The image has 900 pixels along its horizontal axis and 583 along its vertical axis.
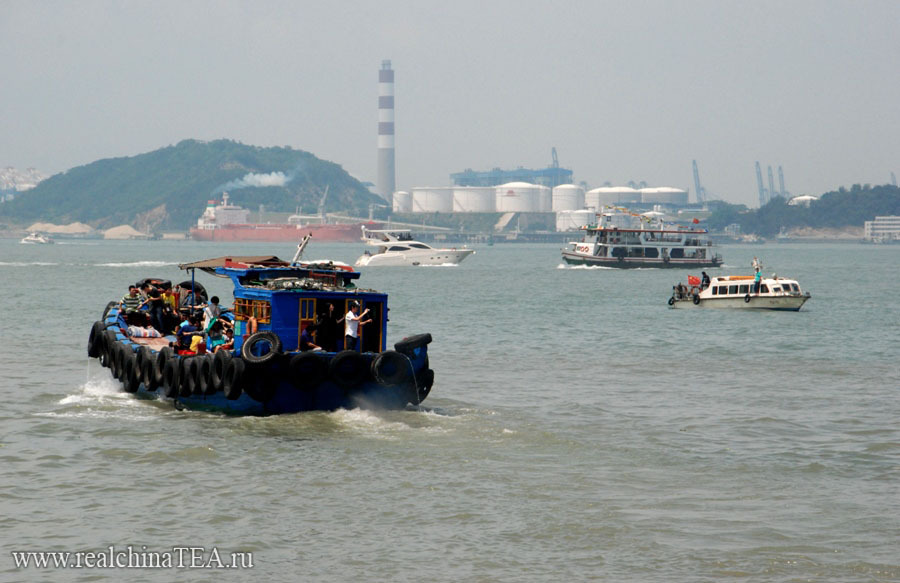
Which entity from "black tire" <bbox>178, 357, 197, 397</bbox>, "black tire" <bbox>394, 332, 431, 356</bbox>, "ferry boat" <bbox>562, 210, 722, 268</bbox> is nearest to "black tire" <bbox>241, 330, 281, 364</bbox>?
"black tire" <bbox>178, 357, 197, 397</bbox>

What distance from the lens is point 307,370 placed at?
24297mm

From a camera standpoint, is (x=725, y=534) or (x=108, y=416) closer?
(x=725, y=534)

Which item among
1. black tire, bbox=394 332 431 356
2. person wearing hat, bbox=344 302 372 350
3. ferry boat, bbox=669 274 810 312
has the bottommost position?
ferry boat, bbox=669 274 810 312

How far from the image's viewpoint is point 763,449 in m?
22.8

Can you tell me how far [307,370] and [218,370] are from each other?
1958mm

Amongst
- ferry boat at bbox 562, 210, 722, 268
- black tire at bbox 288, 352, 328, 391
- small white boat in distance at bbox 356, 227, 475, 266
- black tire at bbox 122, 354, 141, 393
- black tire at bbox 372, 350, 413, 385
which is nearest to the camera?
black tire at bbox 288, 352, 328, 391

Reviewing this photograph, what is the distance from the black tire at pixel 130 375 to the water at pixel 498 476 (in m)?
0.36

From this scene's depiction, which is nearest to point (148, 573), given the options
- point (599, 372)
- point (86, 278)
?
point (599, 372)

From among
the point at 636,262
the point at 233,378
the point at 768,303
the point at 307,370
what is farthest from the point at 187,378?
the point at 636,262

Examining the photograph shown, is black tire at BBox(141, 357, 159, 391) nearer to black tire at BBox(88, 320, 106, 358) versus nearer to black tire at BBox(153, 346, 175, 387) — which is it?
black tire at BBox(153, 346, 175, 387)

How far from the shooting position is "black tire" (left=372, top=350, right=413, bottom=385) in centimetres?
2461

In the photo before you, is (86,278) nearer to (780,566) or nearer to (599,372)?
(599,372)

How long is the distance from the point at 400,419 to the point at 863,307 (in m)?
52.3

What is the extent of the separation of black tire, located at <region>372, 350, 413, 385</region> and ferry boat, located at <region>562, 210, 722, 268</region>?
355ft
